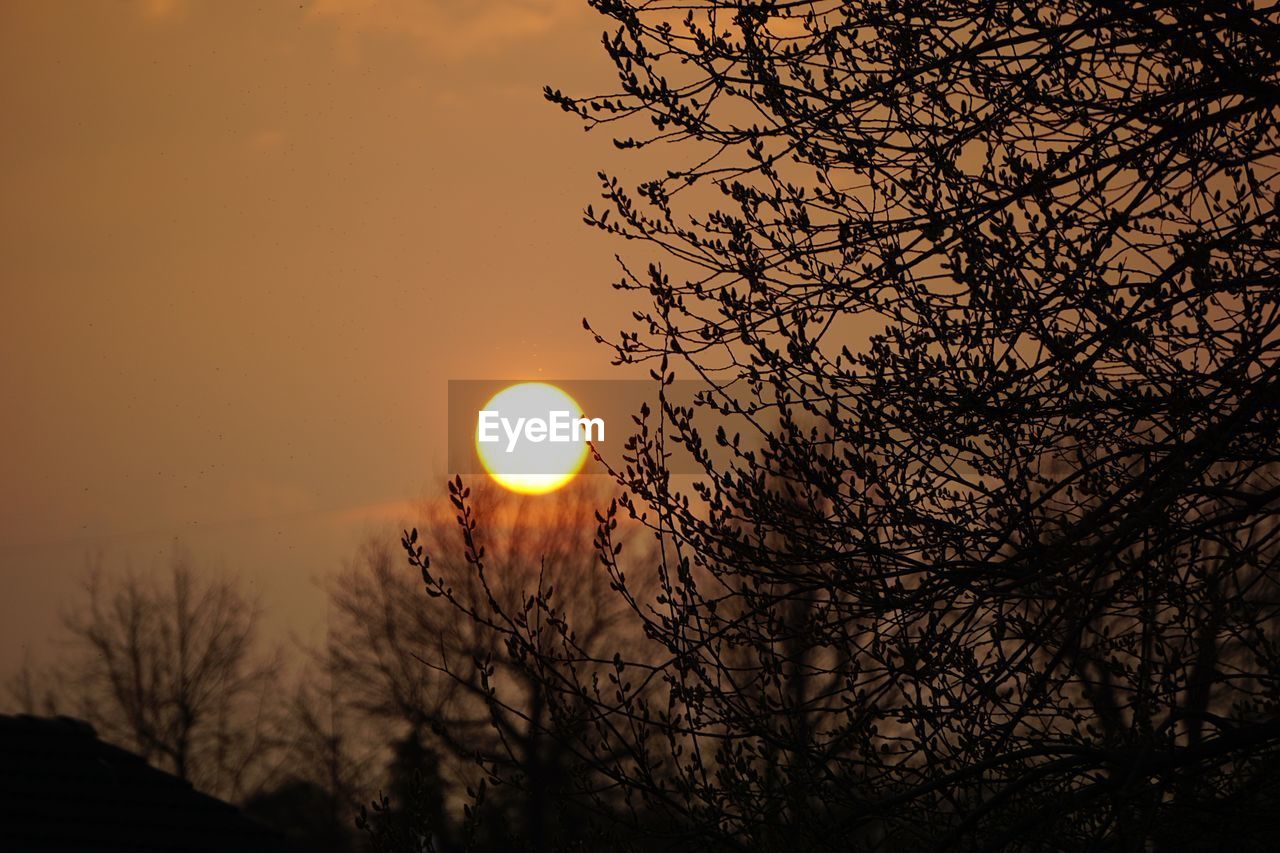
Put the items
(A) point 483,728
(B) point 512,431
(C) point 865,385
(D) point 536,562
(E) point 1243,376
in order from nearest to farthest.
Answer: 1. (E) point 1243,376
2. (C) point 865,385
3. (B) point 512,431
4. (A) point 483,728
5. (D) point 536,562

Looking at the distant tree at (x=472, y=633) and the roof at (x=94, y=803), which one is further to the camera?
the distant tree at (x=472, y=633)

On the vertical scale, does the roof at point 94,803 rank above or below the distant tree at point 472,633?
below

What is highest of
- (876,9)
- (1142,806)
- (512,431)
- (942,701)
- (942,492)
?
(512,431)

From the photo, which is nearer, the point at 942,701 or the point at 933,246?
the point at 933,246

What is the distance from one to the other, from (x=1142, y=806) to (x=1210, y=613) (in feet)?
3.15

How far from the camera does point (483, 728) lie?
1892cm

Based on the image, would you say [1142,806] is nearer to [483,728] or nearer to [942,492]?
[942,492]

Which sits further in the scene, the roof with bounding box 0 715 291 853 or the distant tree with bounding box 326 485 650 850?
the distant tree with bounding box 326 485 650 850

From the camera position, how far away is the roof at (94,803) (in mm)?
7891

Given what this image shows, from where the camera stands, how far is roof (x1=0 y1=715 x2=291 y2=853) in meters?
7.89

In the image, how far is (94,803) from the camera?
8359 mm

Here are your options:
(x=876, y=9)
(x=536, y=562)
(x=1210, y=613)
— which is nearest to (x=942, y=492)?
(x=1210, y=613)

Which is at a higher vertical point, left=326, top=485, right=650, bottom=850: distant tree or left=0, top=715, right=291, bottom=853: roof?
left=326, top=485, right=650, bottom=850: distant tree

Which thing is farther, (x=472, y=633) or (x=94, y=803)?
(x=472, y=633)
